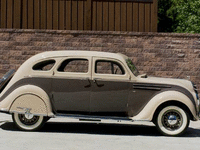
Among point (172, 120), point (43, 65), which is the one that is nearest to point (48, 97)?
point (43, 65)

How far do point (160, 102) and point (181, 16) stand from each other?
21045 millimetres

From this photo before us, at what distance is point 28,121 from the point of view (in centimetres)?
938

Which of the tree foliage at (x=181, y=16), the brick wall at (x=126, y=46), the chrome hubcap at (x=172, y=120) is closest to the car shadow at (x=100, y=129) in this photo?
the chrome hubcap at (x=172, y=120)

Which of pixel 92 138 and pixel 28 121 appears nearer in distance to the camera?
pixel 92 138

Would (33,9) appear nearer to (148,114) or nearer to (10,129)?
(10,129)

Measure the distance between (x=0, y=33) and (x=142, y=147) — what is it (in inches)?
332

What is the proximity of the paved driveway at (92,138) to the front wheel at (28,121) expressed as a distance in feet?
0.57

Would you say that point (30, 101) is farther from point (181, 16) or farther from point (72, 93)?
point (181, 16)

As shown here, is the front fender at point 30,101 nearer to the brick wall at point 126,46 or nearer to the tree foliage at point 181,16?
the brick wall at point 126,46

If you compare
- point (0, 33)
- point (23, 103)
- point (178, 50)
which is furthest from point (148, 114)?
point (0, 33)

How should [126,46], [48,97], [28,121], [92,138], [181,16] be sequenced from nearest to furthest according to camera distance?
[92,138] < [48,97] < [28,121] < [126,46] < [181,16]

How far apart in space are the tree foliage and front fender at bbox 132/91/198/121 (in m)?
18.3

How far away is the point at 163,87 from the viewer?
9273 millimetres

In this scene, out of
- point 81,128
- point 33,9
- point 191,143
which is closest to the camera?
point 191,143
